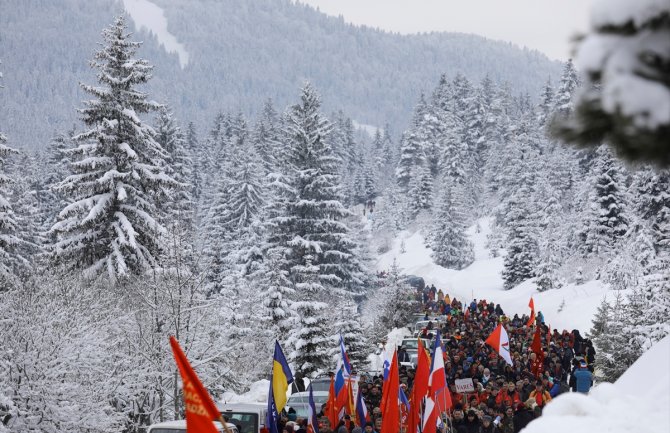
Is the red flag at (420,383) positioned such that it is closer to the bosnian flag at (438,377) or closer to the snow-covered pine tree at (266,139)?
the bosnian flag at (438,377)

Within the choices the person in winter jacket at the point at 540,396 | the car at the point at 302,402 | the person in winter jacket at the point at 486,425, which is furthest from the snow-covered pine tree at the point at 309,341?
the person in winter jacket at the point at 486,425

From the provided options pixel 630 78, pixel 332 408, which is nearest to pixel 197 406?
pixel 630 78

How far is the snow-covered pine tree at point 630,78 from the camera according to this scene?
7.47 ft

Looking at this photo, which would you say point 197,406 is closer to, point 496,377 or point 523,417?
point 523,417

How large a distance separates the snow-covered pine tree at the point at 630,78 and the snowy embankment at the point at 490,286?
33023 mm

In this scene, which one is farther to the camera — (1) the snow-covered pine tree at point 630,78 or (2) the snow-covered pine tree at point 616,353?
(2) the snow-covered pine tree at point 616,353

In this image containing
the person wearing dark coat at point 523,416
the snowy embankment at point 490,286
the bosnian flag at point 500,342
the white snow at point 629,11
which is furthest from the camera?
the snowy embankment at point 490,286

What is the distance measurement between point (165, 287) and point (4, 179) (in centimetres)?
851

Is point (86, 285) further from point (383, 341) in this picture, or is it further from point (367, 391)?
point (383, 341)

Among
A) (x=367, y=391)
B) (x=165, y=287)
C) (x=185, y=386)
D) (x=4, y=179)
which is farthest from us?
(x=4, y=179)

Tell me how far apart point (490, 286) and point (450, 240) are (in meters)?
16.2

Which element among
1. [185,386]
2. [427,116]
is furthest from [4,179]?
[427,116]

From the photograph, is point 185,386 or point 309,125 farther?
point 309,125

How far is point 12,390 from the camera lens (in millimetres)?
14266
